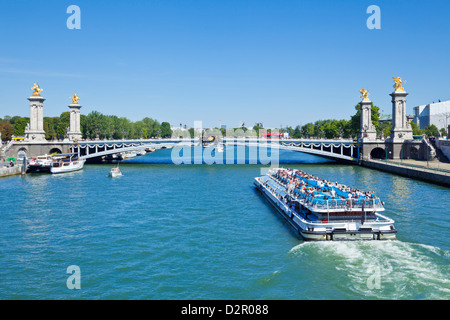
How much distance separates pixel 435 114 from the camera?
121 meters

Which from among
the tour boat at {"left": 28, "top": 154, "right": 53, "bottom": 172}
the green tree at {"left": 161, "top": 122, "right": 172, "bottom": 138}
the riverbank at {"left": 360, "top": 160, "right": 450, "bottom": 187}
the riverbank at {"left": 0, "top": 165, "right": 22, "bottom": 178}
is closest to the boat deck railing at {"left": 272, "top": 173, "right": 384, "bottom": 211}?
the riverbank at {"left": 360, "top": 160, "right": 450, "bottom": 187}

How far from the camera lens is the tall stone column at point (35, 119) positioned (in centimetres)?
5556

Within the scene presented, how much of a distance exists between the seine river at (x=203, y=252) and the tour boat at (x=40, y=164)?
17.5 meters

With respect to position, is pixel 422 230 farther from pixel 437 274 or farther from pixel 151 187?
pixel 151 187

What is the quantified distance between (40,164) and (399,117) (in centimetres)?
4521

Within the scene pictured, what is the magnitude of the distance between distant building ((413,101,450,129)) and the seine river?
99.7 metres

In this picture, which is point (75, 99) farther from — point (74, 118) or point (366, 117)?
point (366, 117)

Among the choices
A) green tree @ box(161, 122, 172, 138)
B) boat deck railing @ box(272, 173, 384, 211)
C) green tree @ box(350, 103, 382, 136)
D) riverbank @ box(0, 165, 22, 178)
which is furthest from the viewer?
green tree @ box(161, 122, 172, 138)

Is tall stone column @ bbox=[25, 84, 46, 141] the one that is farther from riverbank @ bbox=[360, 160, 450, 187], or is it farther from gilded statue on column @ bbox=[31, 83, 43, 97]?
riverbank @ bbox=[360, 160, 450, 187]

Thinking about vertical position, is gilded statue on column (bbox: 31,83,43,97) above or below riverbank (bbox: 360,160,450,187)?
above

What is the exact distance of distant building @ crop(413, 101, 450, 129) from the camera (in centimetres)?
11578
